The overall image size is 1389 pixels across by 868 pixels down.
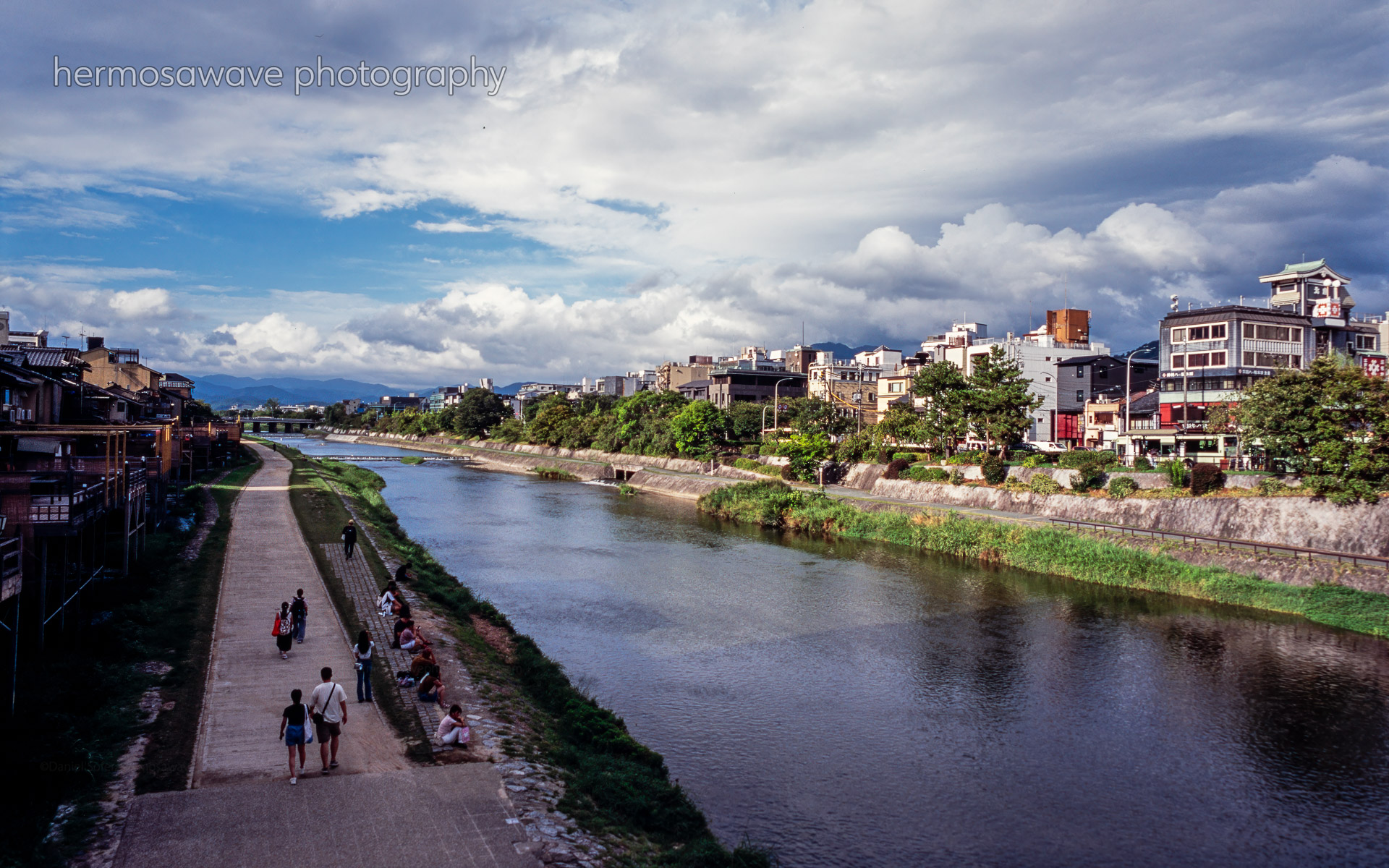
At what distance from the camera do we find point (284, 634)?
1897 cm

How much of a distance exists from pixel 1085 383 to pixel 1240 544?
45.8 m

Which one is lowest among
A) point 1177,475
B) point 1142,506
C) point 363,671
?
point 363,671

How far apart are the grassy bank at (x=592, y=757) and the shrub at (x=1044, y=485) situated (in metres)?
38.1

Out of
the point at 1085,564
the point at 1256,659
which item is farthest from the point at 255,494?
the point at 1256,659

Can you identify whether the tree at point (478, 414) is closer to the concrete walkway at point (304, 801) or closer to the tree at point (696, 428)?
the tree at point (696, 428)

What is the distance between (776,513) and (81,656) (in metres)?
44.6

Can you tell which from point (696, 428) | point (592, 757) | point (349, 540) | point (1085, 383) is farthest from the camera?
point (696, 428)

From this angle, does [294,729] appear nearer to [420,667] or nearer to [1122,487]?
[420,667]

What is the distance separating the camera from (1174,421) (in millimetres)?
60062

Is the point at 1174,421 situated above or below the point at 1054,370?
below

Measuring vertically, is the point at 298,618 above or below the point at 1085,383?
below

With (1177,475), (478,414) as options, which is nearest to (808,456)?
(1177,475)

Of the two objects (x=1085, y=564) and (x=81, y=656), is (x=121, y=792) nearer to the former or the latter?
(x=81, y=656)

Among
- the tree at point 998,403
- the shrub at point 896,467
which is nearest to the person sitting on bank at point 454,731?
the tree at point 998,403
